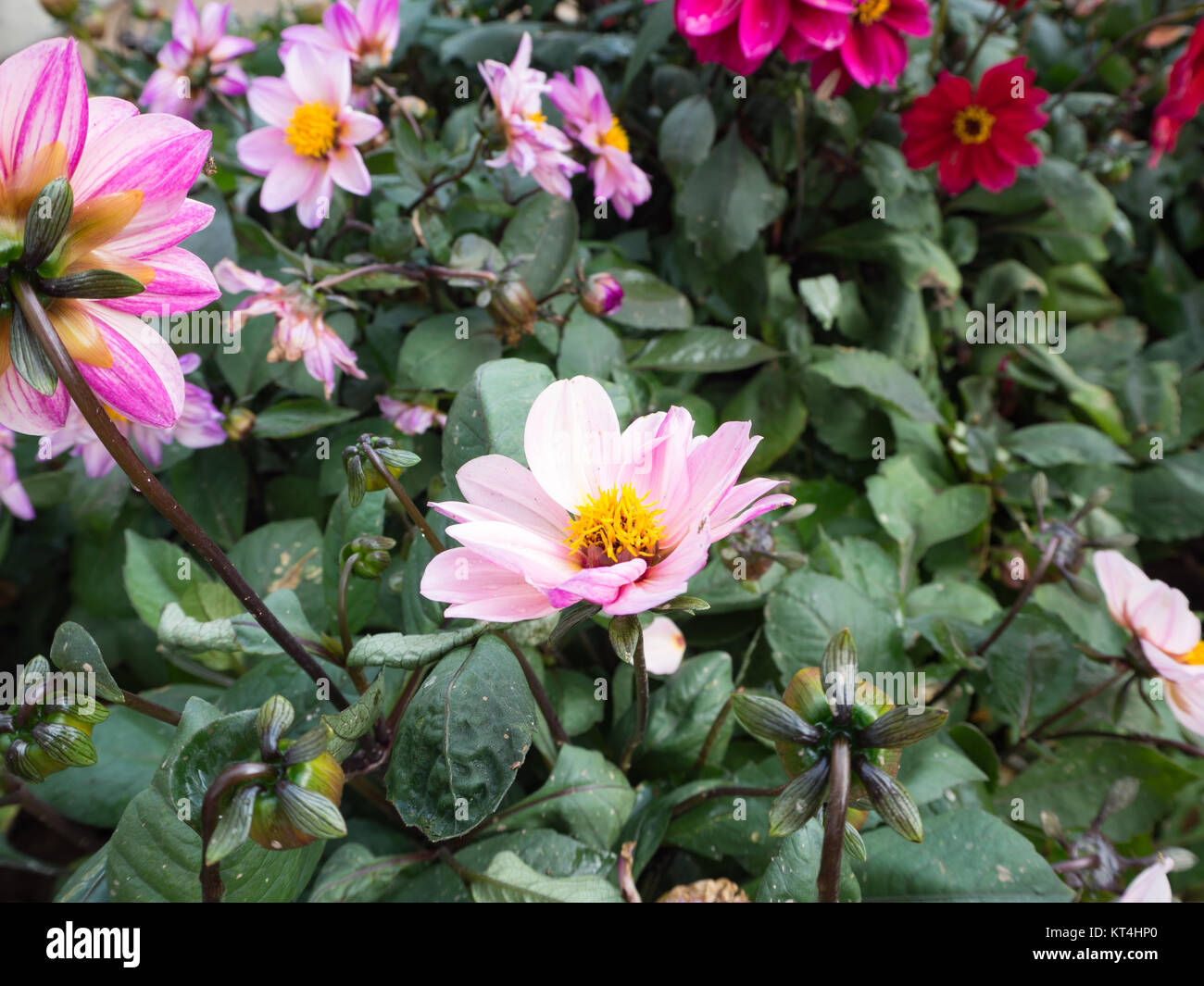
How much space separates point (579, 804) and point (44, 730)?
0.28 m

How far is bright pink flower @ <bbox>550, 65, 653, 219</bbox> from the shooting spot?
0.68m

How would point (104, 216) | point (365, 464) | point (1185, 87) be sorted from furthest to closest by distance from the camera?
point (1185, 87) → point (365, 464) → point (104, 216)

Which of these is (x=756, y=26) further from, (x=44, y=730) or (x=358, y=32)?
(x=44, y=730)

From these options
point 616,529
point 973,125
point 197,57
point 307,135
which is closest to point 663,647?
point 616,529

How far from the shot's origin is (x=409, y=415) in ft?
2.05

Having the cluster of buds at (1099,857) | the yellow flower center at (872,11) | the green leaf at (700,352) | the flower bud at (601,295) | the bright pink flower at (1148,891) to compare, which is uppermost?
the yellow flower center at (872,11)

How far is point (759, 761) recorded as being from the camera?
608mm

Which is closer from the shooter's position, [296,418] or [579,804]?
[579,804]

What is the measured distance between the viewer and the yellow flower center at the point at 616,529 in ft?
1.25

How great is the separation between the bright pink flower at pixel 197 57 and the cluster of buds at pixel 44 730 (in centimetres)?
58

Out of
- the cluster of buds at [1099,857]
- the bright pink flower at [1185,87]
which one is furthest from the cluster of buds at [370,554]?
the bright pink flower at [1185,87]

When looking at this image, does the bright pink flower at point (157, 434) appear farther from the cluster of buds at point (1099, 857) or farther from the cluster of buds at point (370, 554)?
the cluster of buds at point (1099, 857)
